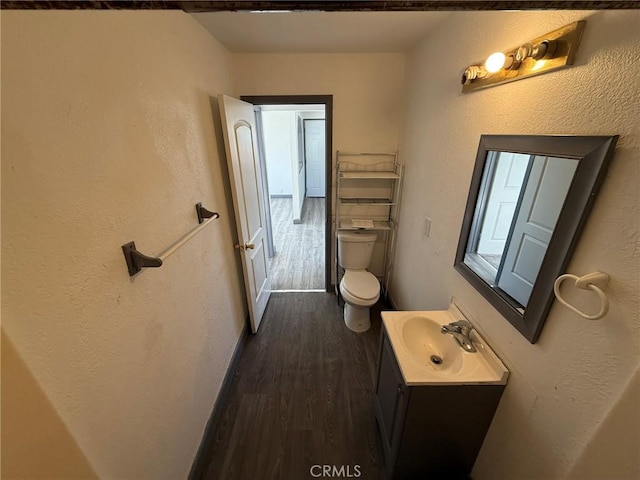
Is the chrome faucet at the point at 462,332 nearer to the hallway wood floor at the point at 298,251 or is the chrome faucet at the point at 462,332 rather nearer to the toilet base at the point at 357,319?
the toilet base at the point at 357,319

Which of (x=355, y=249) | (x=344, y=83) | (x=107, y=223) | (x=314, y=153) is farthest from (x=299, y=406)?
(x=314, y=153)

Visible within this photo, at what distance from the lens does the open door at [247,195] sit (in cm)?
164

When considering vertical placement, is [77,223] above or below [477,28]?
below

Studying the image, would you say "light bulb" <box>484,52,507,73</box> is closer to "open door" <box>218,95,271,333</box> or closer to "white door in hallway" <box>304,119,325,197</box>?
"open door" <box>218,95,271,333</box>

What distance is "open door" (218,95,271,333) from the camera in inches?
64.7

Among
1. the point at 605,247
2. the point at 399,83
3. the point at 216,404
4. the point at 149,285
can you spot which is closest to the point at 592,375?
the point at 605,247

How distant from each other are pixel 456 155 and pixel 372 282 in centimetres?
124

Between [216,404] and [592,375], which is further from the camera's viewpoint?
[216,404]

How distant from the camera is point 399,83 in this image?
83.4 inches

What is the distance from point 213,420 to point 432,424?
4.14ft

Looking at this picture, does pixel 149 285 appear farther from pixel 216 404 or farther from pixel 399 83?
pixel 399 83

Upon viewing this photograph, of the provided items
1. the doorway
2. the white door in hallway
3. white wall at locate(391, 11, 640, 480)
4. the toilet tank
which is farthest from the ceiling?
the white door in hallway

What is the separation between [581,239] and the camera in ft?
2.34

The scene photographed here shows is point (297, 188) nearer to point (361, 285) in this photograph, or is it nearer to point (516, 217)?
point (361, 285)
